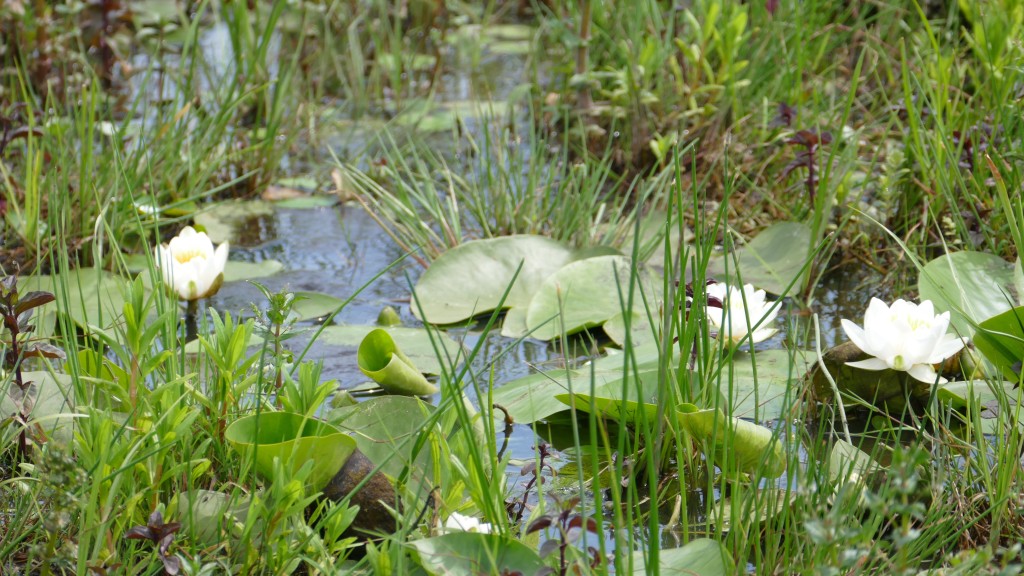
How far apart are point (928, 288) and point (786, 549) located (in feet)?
2.44

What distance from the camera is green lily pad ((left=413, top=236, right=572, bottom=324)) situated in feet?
6.67

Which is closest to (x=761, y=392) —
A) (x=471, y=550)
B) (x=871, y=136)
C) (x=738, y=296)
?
(x=738, y=296)

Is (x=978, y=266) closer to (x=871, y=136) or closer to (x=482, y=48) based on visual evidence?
(x=871, y=136)

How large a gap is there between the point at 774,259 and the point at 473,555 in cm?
118

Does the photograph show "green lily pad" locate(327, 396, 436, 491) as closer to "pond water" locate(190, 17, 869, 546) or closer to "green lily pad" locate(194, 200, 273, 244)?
"pond water" locate(190, 17, 869, 546)

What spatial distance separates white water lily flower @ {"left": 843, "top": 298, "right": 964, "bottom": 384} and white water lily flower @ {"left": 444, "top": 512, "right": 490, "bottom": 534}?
2.19 ft

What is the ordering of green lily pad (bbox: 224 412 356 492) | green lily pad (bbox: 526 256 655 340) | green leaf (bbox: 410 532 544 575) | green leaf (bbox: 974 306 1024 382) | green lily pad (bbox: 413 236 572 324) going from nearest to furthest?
1. green leaf (bbox: 410 532 544 575)
2. green lily pad (bbox: 224 412 356 492)
3. green leaf (bbox: 974 306 1024 382)
4. green lily pad (bbox: 526 256 655 340)
5. green lily pad (bbox: 413 236 572 324)

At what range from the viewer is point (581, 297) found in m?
1.97

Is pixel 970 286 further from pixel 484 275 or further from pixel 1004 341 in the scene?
pixel 484 275

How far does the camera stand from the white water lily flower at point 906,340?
4.94 ft

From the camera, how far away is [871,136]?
262 cm

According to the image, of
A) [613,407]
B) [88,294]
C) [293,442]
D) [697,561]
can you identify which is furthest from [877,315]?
[88,294]

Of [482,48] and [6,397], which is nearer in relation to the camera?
[6,397]

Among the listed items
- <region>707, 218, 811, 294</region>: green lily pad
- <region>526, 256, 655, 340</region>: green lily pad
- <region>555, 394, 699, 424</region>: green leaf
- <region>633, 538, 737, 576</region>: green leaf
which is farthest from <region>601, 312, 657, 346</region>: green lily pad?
<region>633, 538, 737, 576</region>: green leaf
